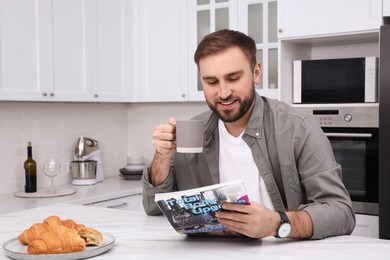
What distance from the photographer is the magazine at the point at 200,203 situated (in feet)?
4.26

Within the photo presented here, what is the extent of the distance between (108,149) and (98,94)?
2.34 feet

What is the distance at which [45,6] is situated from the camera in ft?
10.7

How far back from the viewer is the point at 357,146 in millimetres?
2914

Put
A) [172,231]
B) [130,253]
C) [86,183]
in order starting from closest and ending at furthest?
[130,253] < [172,231] < [86,183]

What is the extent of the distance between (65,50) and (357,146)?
6.52 feet

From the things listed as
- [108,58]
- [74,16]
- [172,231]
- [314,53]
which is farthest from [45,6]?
[172,231]

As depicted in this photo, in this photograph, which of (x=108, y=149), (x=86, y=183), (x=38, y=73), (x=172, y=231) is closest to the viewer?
(x=172, y=231)

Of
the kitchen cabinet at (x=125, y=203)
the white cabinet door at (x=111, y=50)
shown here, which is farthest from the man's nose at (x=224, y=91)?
the white cabinet door at (x=111, y=50)

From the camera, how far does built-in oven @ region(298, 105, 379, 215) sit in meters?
2.84

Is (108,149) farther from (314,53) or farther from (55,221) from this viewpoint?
(55,221)

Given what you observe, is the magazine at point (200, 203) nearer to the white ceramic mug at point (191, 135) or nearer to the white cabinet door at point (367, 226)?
the white ceramic mug at point (191, 135)

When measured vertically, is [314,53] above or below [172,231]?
above

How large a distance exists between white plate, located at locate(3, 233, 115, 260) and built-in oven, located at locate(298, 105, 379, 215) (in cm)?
184

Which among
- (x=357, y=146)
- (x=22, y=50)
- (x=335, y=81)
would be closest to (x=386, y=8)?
(x=335, y=81)
